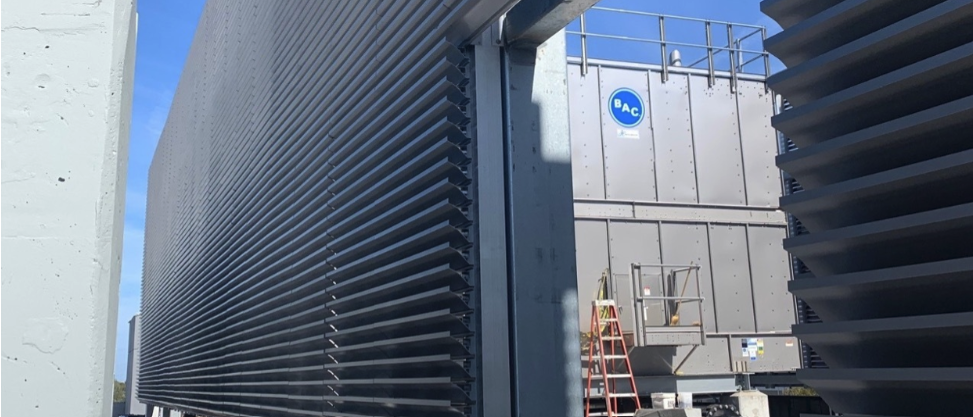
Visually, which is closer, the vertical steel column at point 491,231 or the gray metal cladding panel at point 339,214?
the vertical steel column at point 491,231

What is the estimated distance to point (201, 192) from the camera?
41.6 feet

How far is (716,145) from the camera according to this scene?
31.8 ft

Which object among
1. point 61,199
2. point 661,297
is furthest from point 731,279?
point 61,199

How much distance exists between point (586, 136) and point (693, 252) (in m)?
1.72

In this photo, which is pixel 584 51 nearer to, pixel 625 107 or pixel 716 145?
pixel 625 107

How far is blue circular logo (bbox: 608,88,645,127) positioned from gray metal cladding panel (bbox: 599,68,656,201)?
43 millimetres

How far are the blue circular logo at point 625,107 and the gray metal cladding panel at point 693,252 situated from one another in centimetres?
117

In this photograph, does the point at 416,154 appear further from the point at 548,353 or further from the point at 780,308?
the point at 780,308

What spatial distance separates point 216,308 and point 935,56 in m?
10.1

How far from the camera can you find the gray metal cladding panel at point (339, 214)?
12.5ft

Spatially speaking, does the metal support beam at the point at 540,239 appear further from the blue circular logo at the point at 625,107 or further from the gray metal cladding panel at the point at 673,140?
the gray metal cladding panel at the point at 673,140

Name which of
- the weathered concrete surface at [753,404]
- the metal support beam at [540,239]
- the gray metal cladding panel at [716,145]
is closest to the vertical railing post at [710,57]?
the gray metal cladding panel at [716,145]

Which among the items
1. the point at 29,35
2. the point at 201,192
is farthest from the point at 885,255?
the point at 201,192

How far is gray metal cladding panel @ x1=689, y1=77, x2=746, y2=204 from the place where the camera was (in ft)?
31.5
